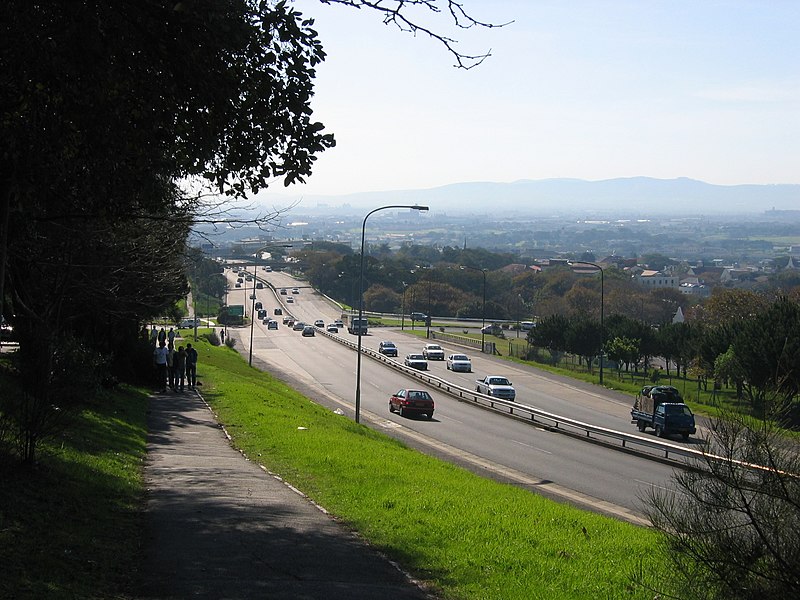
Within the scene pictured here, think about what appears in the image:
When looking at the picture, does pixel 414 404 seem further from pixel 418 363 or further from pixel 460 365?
pixel 418 363

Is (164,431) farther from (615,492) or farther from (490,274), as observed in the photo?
(490,274)

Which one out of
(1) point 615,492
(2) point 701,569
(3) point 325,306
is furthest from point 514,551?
(3) point 325,306

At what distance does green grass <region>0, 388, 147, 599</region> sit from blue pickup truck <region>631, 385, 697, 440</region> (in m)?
23.6

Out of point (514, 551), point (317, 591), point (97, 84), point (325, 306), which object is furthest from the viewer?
point (325, 306)

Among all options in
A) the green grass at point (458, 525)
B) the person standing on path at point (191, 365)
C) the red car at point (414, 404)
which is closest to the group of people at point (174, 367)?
the person standing on path at point (191, 365)

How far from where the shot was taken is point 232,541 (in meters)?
9.95

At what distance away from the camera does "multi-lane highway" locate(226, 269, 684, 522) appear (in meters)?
24.0

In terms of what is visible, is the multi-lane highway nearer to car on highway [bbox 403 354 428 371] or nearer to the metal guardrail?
the metal guardrail

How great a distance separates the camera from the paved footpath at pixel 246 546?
27.3 ft

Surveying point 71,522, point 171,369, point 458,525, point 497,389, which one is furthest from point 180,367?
point 497,389

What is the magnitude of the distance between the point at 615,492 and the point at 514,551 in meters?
12.9

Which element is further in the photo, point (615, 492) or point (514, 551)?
point (615, 492)

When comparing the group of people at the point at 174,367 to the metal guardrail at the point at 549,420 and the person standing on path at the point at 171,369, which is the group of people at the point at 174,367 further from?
the metal guardrail at the point at 549,420

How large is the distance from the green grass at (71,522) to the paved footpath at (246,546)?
280mm
